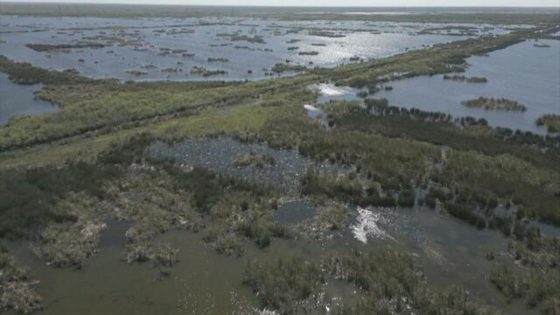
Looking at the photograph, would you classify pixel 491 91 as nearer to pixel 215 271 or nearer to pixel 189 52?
pixel 215 271

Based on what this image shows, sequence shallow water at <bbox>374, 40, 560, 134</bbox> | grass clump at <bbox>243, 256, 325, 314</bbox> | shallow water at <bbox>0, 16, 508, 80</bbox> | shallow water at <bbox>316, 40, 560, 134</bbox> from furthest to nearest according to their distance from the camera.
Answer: shallow water at <bbox>0, 16, 508, 80</bbox>
shallow water at <bbox>316, 40, 560, 134</bbox>
shallow water at <bbox>374, 40, 560, 134</bbox>
grass clump at <bbox>243, 256, 325, 314</bbox>

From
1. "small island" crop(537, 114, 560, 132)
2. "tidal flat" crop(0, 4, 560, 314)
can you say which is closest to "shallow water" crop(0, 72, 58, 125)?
"tidal flat" crop(0, 4, 560, 314)

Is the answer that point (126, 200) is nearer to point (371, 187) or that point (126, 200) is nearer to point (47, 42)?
point (371, 187)

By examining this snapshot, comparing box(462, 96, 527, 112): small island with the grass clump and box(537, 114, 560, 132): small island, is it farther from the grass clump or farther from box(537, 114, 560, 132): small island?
the grass clump

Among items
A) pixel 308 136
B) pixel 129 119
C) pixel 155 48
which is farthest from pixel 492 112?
pixel 155 48

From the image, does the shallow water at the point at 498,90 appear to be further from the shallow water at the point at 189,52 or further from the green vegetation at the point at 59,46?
the green vegetation at the point at 59,46

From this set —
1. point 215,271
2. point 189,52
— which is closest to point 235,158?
point 215,271
